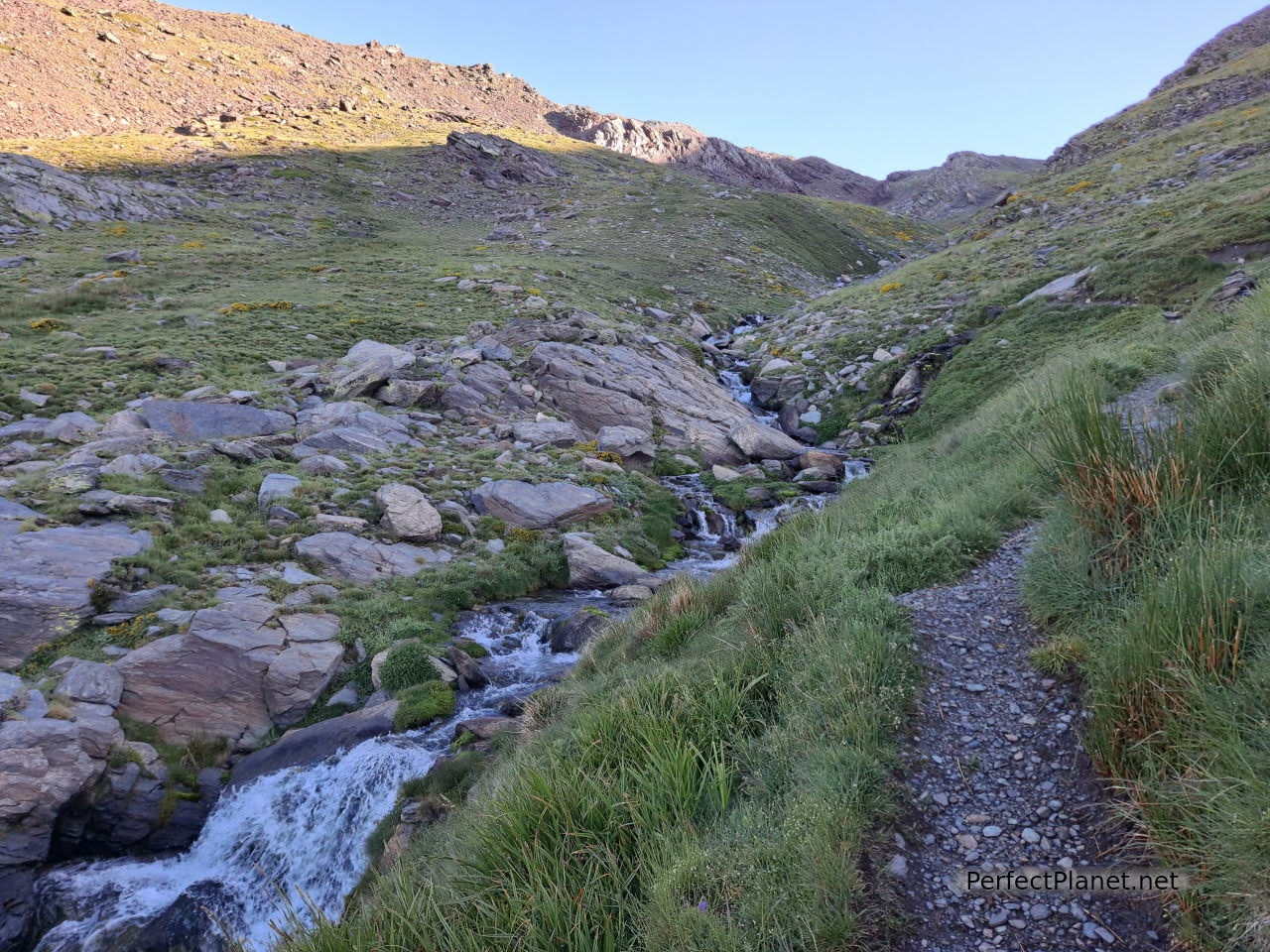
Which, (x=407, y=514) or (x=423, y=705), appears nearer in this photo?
(x=423, y=705)

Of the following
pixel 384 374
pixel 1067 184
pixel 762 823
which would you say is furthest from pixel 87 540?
pixel 1067 184

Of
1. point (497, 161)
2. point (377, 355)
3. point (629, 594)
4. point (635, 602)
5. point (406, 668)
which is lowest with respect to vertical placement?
point (635, 602)

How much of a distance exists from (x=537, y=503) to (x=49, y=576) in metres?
8.55

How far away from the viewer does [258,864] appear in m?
7.13

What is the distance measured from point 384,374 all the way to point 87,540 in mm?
10059

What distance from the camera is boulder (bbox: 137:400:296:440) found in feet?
48.9

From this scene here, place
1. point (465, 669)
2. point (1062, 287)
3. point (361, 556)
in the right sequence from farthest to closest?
point (1062, 287) < point (361, 556) < point (465, 669)

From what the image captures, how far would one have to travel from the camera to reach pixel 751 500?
17.4 metres

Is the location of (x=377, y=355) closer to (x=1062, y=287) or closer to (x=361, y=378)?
(x=361, y=378)

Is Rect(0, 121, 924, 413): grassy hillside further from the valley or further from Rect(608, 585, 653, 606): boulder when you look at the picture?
Rect(608, 585, 653, 606): boulder

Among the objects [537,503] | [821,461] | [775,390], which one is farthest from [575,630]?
[775,390]

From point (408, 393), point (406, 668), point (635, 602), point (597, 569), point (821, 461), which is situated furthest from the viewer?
point (408, 393)

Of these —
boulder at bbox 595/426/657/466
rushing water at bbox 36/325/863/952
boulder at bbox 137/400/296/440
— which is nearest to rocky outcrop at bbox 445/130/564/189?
boulder at bbox 595/426/657/466

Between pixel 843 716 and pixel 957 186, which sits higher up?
pixel 957 186
